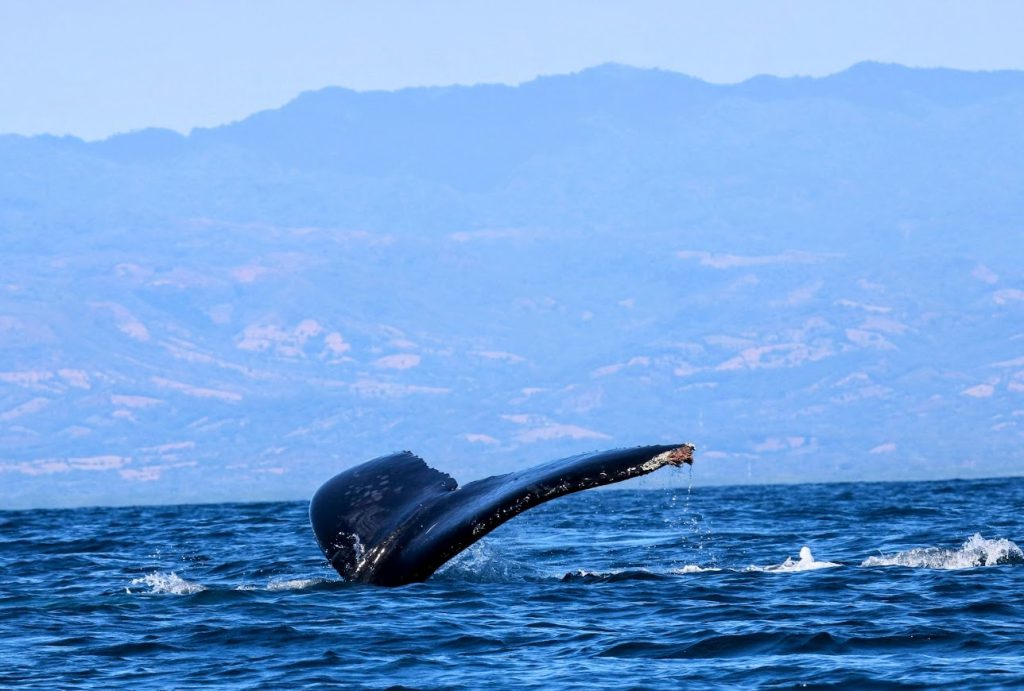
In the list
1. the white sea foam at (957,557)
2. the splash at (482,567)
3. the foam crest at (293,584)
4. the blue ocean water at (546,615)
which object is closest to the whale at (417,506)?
the blue ocean water at (546,615)

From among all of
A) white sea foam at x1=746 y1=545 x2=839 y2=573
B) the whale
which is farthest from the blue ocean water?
the whale

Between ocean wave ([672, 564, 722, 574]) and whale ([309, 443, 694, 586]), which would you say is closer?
whale ([309, 443, 694, 586])

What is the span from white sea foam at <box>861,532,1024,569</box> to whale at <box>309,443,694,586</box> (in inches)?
214

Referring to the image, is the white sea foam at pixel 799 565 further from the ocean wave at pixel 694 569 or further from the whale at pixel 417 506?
the whale at pixel 417 506

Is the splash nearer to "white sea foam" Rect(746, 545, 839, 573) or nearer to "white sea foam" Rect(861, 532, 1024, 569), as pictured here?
"white sea foam" Rect(746, 545, 839, 573)

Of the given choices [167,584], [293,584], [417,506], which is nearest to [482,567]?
[293,584]

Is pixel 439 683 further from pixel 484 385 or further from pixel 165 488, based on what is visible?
pixel 484 385

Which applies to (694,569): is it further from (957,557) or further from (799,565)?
(957,557)

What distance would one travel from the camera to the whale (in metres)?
12.6

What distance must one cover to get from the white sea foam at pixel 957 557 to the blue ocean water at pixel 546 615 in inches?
1.9

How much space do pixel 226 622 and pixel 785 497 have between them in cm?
2601

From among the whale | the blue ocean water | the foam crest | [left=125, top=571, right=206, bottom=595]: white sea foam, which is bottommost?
the blue ocean water

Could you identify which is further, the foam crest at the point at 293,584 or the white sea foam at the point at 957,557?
the white sea foam at the point at 957,557

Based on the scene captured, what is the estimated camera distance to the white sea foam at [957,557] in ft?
58.2
